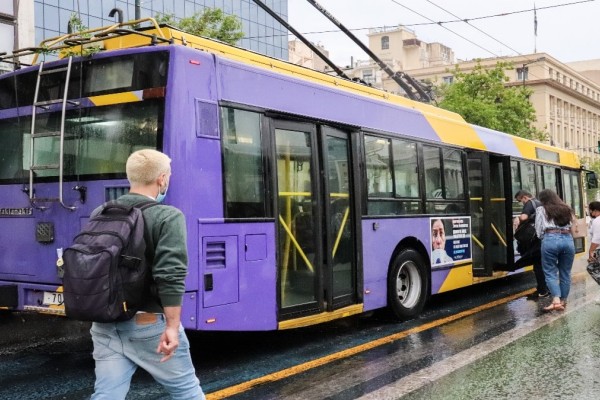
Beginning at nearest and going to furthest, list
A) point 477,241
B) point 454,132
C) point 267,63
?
point 267,63
point 454,132
point 477,241

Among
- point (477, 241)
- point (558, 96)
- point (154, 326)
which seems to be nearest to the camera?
point (154, 326)

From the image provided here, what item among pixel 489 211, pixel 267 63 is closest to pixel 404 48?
pixel 489 211

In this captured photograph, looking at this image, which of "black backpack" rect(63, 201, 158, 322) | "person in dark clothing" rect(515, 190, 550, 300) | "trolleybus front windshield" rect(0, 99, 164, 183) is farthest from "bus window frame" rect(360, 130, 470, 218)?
"black backpack" rect(63, 201, 158, 322)

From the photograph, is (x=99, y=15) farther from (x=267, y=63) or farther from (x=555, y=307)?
(x=555, y=307)

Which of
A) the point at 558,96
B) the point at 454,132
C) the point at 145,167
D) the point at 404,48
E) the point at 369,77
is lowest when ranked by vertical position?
the point at 145,167

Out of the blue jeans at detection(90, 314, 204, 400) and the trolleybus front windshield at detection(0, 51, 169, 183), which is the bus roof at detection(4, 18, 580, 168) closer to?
the trolleybus front windshield at detection(0, 51, 169, 183)

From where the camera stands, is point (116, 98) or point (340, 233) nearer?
point (116, 98)

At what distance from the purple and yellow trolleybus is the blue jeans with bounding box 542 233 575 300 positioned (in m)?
2.08

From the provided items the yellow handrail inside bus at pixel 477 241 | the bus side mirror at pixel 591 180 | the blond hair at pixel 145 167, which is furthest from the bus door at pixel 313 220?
the bus side mirror at pixel 591 180

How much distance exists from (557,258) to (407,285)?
2178 mm

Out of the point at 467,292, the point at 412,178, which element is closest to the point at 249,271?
the point at 412,178

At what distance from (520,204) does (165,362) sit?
9781 mm

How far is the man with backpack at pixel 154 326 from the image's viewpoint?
3.02 metres

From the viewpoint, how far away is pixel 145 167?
3.20 m
